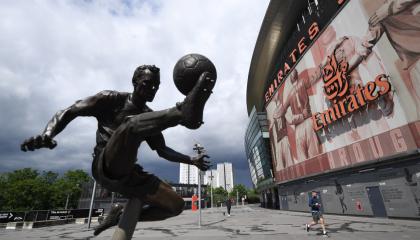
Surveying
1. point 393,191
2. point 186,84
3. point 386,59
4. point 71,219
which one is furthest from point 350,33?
point 71,219

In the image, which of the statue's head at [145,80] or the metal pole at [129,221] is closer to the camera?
the metal pole at [129,221]

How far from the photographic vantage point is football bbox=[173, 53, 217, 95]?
2.74 meters

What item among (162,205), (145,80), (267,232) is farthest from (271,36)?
(162,205)

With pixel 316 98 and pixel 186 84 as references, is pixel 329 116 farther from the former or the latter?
pixel 186 84

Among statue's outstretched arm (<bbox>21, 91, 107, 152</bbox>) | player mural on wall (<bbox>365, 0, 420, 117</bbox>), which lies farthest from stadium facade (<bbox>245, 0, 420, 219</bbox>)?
statue's outstretched arm (<bbox>21, 91, 107, 152</bbox>)

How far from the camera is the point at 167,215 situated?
9.75ft

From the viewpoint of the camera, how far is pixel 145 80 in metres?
2.77

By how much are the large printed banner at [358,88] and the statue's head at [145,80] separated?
16.8 metres

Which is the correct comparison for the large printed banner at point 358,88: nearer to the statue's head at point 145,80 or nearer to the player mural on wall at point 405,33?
the player mural on wall at point 405,33

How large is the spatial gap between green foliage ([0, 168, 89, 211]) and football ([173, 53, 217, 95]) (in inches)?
2614

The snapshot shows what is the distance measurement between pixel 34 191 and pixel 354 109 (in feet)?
216

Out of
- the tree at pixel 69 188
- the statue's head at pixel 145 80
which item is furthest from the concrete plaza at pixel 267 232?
the tree at pixel 69 188

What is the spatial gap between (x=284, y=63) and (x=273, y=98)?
5655mm

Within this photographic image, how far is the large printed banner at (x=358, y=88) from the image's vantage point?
14.4 metres
